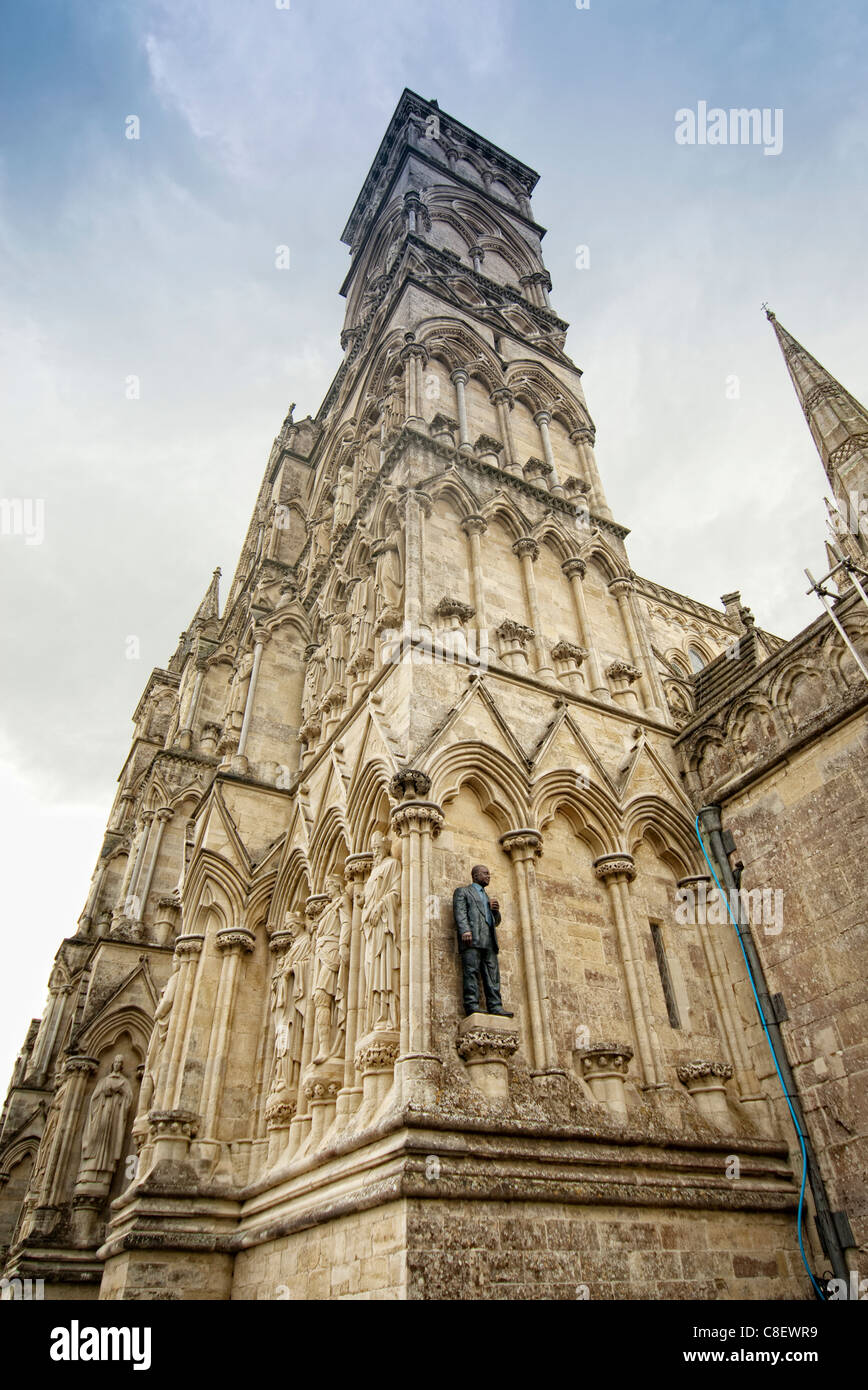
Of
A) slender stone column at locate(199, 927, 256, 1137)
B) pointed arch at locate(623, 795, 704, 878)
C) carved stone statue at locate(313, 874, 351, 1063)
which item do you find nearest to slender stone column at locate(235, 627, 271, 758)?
slender stone column at locate(199, 927, 256, 1137)

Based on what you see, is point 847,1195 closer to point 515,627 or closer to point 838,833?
point 838,833

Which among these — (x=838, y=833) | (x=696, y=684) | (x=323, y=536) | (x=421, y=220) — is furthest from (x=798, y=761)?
(x=421, y=220)

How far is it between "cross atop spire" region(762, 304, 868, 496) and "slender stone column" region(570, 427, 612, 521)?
3.71 m

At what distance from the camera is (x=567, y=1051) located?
8.09m

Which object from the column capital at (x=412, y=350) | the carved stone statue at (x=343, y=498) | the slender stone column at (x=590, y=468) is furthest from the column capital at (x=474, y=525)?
the column capital at (x=412, y=350)

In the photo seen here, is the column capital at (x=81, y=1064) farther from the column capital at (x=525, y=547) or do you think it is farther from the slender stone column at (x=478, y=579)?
the column capital at (x=525, y=547)

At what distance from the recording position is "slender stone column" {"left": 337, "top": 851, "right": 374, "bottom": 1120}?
26.8 feet

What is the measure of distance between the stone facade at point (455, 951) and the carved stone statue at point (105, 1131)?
64 mm

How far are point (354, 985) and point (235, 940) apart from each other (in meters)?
3.28

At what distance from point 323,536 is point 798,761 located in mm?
11913

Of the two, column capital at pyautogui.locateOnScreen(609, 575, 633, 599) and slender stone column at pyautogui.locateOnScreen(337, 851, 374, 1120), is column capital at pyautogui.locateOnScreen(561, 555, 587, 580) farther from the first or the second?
slender stone column at pyautogui.locateOnScreen(337, 851, 374, 1120)

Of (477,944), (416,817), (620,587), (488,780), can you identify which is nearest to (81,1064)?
(416,817)

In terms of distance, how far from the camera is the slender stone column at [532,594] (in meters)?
11.5
